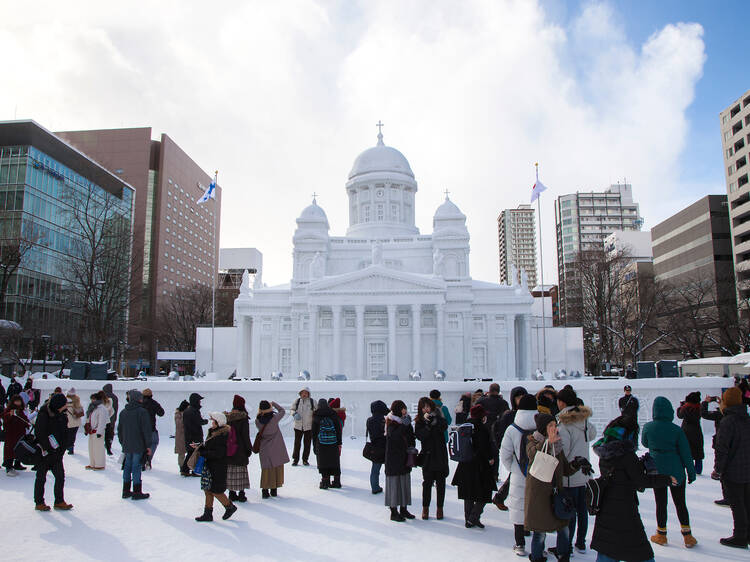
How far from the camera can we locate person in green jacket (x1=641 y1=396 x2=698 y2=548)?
29.2ft

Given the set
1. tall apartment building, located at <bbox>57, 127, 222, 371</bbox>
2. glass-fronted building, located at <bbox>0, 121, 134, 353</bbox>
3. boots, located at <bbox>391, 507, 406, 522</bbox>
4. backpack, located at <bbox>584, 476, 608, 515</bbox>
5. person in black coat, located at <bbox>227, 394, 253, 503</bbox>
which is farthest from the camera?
tall apartment building, located at <bbox>57, 127, 222, 371</bbox>

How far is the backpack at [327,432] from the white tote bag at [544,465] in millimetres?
5963

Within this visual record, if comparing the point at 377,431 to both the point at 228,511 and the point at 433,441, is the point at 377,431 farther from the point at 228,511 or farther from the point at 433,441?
the point at 228,511

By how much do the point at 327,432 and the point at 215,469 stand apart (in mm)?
3075

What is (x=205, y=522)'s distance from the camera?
10133 mm

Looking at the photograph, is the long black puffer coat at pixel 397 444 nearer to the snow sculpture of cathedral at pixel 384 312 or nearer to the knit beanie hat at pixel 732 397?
the knit beanie hat at pixel 732 397

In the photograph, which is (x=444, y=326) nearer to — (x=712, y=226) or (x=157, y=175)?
(x=712, y=226)

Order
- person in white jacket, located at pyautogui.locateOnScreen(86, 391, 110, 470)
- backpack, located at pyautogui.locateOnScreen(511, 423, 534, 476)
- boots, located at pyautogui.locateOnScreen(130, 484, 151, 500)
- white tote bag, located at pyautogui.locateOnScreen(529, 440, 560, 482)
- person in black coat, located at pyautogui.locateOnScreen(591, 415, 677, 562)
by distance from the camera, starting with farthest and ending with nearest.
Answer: person in white jacket, located at pyautogui.locateOnScreen(86, 391, 110, 470), boots, located at pyautogui.locateOnScreen(130, 484, 151, 500), backpack, located at pyautogui.locateOnScreen(511, 423, 534, 476), white tote bag, located at pyautogui.locateOnScreen(529, 440, 560, 482), person in black coat, located at pyautogui.locateOnScreen(591, 415, 677, 562)

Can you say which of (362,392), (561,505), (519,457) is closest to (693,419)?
(519,457)

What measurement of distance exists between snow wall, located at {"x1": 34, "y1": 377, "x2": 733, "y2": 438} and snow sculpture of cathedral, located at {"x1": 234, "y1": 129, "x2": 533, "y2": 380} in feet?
75.5

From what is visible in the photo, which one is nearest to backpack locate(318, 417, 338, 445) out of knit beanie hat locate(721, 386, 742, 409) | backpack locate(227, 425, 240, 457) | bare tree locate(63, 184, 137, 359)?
backpack locate(227, 425, 240, 457)

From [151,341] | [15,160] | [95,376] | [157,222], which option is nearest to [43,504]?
[95,376]

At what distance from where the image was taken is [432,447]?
1008 centimetres

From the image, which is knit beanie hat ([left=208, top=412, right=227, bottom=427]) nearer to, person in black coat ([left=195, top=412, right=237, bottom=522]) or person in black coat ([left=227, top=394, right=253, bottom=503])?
person in black coat ([left=195, top=412, right=237, bottom=522])
